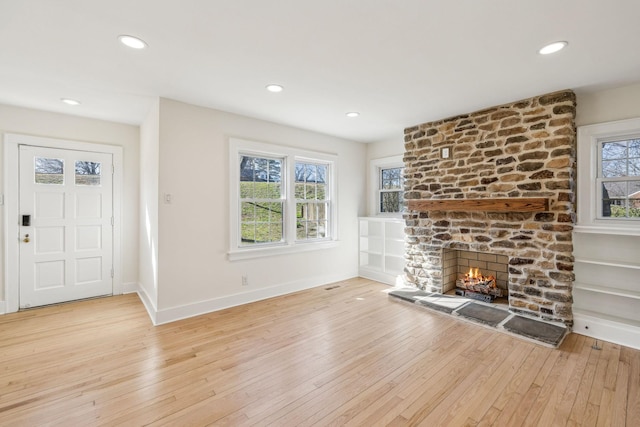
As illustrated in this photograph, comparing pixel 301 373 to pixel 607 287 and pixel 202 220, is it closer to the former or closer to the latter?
pixel 202 220

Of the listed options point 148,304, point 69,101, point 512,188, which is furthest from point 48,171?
point 512,188

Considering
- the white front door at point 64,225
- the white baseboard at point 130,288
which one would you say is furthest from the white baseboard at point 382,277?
the white front door at point 64,225

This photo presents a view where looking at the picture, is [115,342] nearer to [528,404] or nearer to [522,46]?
[528,404]

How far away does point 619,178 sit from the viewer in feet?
9.90

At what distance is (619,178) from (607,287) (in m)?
1.13

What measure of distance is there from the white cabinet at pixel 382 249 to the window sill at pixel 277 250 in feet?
2.29

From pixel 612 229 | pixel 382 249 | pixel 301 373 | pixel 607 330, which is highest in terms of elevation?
pixel 612 229

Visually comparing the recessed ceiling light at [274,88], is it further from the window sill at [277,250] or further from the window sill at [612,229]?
the window sill at [612,229]


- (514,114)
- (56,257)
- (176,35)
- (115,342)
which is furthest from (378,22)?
(56,257)

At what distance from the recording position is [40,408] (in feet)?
6.40

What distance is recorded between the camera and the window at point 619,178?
297 cm

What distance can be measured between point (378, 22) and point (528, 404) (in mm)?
2774

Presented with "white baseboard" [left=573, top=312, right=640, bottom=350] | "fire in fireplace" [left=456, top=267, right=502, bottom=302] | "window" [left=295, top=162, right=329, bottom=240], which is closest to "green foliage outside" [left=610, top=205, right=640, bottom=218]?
"white baseboard" [left=573, top=312, right=640, bottom=350]

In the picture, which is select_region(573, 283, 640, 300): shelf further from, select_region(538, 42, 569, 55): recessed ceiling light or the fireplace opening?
select_region(538, 42, 569, 55): recessed ceiling light
